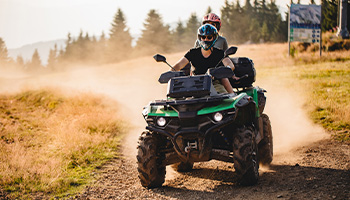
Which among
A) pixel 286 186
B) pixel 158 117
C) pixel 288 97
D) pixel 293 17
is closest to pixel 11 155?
pixel 158 117

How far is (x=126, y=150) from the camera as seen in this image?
10.5 metres

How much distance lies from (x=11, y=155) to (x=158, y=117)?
14.3ft

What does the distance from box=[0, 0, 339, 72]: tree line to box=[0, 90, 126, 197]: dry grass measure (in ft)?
156

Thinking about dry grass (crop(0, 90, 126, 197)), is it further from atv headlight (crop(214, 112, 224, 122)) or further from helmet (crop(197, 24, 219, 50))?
helmet (crop(197, 24, 219, 50))

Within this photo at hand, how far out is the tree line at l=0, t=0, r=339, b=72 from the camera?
72.6 m

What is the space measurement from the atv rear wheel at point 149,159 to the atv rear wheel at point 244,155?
47.4 inches

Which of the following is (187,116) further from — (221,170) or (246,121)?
(221,170)

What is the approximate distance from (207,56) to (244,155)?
1.97 metres

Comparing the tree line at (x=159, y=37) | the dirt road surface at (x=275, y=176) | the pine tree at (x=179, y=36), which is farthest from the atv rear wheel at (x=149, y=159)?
the pine tree at (x=179, y=36)

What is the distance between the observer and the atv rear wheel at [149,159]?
634cm

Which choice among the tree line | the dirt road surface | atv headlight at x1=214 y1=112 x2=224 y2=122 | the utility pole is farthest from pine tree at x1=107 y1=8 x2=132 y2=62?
atv headlight at x1=214 y1=112 x2=224 y2=122

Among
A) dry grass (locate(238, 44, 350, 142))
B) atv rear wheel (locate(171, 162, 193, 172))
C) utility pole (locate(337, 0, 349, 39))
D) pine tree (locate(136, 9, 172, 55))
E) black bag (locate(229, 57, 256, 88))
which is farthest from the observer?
pine tree (locate(136, 9, 172, 55))

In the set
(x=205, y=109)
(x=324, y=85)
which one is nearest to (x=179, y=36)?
(x=324, y=85)

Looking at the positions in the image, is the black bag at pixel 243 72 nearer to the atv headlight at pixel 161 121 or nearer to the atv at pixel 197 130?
the atv at pixel 197 130
